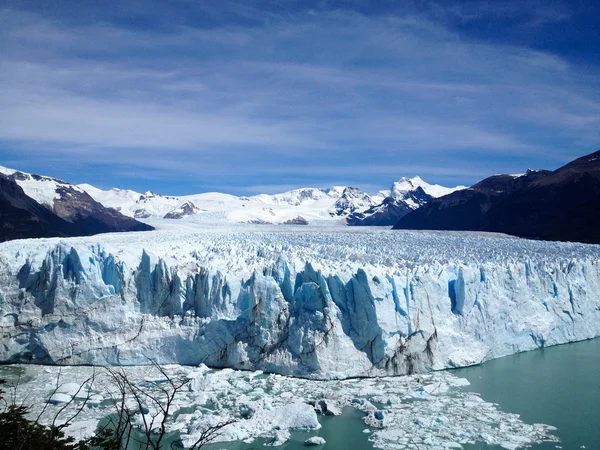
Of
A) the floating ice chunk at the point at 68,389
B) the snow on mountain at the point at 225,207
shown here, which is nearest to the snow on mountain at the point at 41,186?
the snow on mountain at the point at 225,207

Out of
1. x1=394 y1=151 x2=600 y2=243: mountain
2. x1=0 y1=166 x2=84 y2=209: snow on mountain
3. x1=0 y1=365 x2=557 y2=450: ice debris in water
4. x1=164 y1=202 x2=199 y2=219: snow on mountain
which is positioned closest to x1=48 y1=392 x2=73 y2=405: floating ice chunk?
x1=0 y1=365 x2=557 y2=450: ice debris in water

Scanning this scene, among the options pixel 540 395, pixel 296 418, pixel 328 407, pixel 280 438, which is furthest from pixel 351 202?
pixel 280 438

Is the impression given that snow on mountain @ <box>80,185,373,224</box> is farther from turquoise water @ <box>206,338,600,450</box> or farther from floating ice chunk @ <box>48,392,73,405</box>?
floating ice chunk @ <box>48,392,73,405</box>

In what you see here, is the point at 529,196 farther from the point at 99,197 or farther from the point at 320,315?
the point at 99,197

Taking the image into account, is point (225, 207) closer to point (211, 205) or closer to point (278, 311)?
point (211, 205)

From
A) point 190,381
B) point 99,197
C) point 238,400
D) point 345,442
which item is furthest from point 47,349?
point 99,197

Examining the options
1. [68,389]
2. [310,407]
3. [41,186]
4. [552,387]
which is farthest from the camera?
[41,186]
